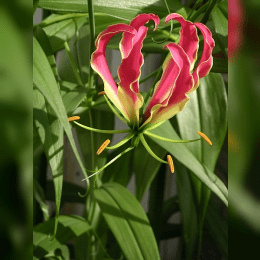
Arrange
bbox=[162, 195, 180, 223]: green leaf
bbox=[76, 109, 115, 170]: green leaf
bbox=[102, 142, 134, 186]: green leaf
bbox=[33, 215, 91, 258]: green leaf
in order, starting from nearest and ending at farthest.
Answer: bbox=[33, 215, 91, 258]: green leaf < bbox=[76, 109, 115, 170]: green leaf < bbox=[102, 142, 134, 186]: green leaf < bbox=[162, 195, 180, 223]: green leaf

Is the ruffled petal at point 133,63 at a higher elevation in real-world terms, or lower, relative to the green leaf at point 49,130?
higher

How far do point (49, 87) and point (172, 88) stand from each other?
0.14m

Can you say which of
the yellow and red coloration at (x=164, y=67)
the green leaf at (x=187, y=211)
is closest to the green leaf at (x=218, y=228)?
the green leaf at (x=187, y=211)

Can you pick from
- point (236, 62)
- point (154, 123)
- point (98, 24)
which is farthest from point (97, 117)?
point (236, 62)

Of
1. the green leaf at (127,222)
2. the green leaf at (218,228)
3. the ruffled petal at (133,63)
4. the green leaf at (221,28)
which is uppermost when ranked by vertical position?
the green leaf at (221,28)

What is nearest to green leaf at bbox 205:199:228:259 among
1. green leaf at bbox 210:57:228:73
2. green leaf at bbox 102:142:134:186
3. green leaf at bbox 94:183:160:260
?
green leaf at bbox 102:142:134:186

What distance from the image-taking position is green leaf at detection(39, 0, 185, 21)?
503 millimetres

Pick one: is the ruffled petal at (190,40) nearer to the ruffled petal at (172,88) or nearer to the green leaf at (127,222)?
the ruffled petal at (172,88)

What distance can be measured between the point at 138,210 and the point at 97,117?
0.26 meters

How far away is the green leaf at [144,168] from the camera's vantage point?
2.43 ft

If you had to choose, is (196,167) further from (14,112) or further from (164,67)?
(14,112)

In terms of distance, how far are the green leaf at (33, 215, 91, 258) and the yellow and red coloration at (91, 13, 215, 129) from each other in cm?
32

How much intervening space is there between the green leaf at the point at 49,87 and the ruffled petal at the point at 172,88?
101mm

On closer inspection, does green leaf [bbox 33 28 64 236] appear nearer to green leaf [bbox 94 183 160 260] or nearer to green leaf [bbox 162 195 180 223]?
green leaf [bbox 94 183 160 260]
